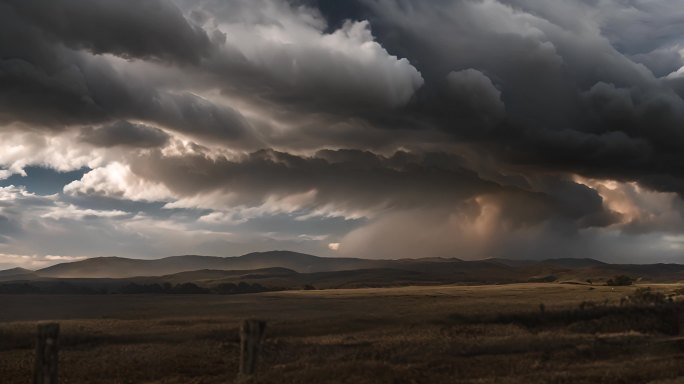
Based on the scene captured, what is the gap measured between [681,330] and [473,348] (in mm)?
22681

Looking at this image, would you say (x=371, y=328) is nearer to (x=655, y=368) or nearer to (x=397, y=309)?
(x=397, y=309)

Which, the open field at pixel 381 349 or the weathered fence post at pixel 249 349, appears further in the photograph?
the open field at pixel 381 349

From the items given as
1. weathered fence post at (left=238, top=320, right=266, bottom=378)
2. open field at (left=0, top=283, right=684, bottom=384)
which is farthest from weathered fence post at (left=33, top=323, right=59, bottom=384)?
weathered fence post at (left=238, top=320, right=266, bottom=378)

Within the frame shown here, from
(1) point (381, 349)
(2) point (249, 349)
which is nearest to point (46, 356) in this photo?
(2) point (249, 349)

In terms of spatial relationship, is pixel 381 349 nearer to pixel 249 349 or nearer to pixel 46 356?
pixel 249 349

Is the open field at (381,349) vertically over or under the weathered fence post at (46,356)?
under

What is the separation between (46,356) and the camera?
23.6 meters

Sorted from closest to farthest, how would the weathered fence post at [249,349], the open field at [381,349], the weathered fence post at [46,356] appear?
1. the weathered fence post at [46,356]
2. the weathered fence post at [249,349]
3. the open field at [381,349]

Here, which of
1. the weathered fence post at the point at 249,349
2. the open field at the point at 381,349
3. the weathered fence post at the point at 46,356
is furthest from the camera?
the open field at the point at 381,349

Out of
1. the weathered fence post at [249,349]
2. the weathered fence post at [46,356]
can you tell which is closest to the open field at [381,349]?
the weathered fence post at [249,349]

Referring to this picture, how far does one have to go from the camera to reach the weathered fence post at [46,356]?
23.5 m

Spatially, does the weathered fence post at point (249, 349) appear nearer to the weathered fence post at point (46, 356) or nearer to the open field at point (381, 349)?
the open field at point (381, 349)

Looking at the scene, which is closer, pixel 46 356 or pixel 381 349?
pixel 46 356

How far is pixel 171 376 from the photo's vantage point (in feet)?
99.2
